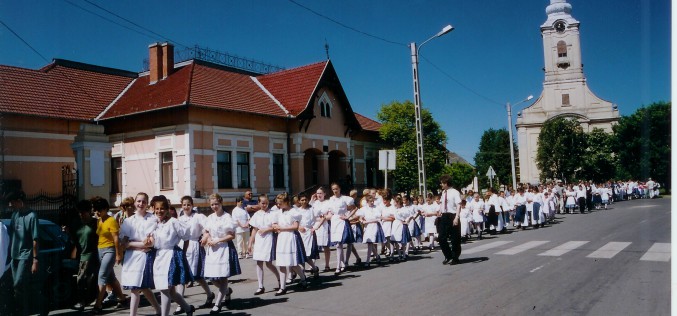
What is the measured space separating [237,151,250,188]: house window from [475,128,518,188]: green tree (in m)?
72.8

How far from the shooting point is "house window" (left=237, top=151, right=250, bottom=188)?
25.7 meters

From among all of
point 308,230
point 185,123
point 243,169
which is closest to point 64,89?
point 185,123

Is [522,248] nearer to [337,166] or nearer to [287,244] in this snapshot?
[287,244]

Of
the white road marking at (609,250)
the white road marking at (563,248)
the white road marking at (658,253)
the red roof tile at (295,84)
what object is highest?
the red roof tile at (295,84)

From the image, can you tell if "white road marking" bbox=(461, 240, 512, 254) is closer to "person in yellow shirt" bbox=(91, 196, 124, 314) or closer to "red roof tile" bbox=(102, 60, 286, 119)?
"person in yellow shirt" bbox=(91, 196, 124, 314)

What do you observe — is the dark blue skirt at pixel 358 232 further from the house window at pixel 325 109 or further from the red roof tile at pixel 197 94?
the house window at pixel 325 109

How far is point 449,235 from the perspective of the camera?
12266mm

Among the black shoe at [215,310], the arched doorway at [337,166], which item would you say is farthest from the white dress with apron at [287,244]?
the arched doorway at [337,166]

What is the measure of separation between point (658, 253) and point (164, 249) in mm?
10853

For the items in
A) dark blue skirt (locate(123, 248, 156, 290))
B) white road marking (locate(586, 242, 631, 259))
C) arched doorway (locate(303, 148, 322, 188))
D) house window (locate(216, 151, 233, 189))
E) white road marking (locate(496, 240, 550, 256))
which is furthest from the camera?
arched doorway (locate(303, 148, 322, 188))

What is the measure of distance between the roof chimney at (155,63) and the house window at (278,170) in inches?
282

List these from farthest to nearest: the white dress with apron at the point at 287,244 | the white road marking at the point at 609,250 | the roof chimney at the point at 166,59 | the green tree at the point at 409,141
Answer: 1. the green tree at the point at 409,141
2. the roof chimney at the point at 166,59
3. the white road marking at the point at 609,250
4. the white dress with apron at the point at 287,244

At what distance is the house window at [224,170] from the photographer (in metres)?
24.6

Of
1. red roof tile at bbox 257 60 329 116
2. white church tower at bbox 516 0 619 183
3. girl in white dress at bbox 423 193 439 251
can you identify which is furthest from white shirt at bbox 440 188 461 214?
red roof tile at bbox 257 60 329 116
